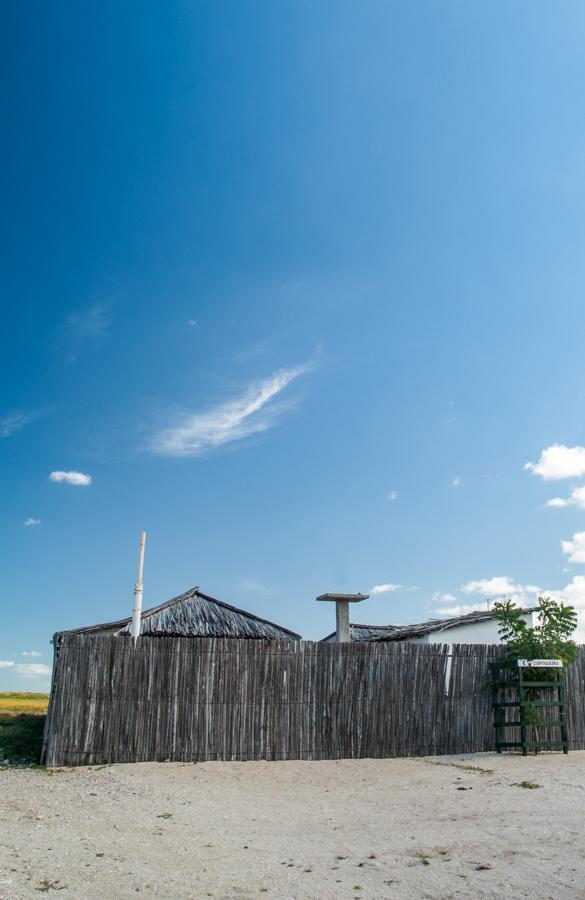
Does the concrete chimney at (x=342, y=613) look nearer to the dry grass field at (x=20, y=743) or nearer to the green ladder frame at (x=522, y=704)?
the green ladder frame at (x=522, y=704)

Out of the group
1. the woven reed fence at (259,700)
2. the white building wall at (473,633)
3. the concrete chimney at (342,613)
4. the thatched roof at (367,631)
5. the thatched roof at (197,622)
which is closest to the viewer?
the woven reed fence at (259,700)

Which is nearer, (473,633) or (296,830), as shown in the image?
(296,830)

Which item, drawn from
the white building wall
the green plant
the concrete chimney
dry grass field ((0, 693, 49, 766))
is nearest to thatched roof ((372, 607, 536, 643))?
the white building wall

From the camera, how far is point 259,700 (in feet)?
37.3

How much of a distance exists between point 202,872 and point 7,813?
123 inches

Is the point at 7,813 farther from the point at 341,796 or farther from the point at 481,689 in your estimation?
the point at 481,689

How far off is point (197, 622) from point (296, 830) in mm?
13791

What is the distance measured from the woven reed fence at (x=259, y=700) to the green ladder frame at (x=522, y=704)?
0.22 m

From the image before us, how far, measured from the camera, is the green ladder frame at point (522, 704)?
11.8m

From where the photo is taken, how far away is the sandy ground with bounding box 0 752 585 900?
5.13 metres

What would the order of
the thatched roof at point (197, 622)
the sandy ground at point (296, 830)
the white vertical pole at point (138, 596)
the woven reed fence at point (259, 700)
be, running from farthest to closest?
1. the thatched roof at point (197, 622)
2. the white vertical pole at point (138, 596)
3. the woven reed fence at point (259, 700)
4. the sandy ground at point (296, 830)

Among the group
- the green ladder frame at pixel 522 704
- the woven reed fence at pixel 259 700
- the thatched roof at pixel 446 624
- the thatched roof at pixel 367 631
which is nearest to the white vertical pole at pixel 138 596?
the woven reed fence at pixel 259 700

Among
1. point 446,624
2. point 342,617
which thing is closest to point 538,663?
point 342,617

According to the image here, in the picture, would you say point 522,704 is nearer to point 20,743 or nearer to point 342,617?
point 342,617
